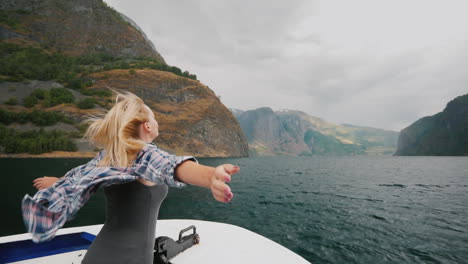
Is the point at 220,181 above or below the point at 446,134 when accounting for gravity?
below

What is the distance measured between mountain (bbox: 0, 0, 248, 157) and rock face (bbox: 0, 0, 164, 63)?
1.67 ft

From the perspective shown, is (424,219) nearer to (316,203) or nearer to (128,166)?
(316,203)

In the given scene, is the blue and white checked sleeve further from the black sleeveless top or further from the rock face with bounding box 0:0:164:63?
the rock face with bounding box 0:0:164:63

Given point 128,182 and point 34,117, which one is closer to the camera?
point 128,182

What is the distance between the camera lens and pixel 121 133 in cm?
149

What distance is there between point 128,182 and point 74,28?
180445 mm

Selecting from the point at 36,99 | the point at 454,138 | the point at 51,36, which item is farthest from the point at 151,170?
the point at 454,138

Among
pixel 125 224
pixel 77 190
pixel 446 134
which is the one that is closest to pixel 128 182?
pixel 77 190

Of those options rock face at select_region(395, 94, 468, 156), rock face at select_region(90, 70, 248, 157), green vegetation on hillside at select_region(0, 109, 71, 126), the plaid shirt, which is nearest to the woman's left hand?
the plaid shirt

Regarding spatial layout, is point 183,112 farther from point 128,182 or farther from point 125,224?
point 128,182

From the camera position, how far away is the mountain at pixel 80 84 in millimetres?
68562

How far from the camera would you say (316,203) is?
15703mm

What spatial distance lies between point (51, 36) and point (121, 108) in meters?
177

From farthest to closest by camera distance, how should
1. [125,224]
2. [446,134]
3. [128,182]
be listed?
[446,134] < [125,224] < [128,182]
